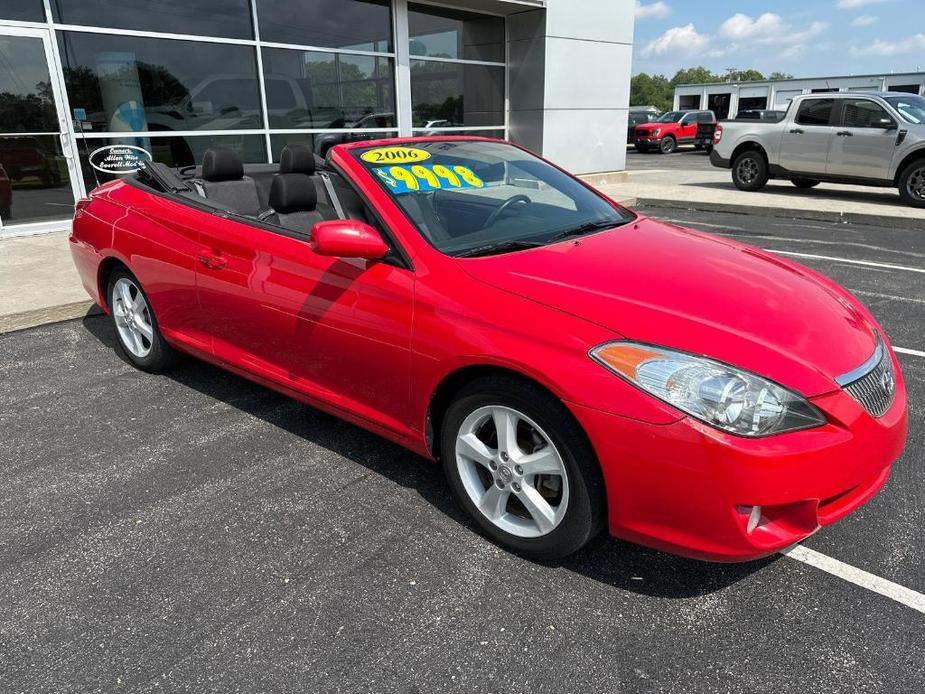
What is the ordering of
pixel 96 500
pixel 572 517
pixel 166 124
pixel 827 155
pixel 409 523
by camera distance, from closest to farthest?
pixel 572 517, pixel 409 523, pixel 96 500, pixel 166 124, pixel 827 155

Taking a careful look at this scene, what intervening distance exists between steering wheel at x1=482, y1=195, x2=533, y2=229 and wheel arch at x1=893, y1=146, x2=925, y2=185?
10405 millimetres

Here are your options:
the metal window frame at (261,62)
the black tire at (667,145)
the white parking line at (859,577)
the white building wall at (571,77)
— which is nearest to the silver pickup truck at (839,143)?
the white building wall at (571,77)

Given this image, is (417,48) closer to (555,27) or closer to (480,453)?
(555,27)

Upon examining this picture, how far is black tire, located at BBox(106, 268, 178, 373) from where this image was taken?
4.32 metres

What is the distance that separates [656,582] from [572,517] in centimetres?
42

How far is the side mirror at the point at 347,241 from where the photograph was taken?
2.76 metres

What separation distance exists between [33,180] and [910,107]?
13.3 metres

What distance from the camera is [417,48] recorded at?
41.7 feet

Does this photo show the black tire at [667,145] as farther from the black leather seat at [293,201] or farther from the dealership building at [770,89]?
the black leather seat at [293,201]

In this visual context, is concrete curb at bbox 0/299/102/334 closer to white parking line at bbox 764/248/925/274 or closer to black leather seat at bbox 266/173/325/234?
black leather seat at bbox 266/173/325/234

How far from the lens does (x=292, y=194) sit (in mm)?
3803

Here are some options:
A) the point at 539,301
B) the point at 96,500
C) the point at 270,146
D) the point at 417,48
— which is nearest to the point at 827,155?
the point at 417,48

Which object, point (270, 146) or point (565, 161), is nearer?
point (270, 146)

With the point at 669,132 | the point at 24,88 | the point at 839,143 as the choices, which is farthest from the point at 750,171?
the point at 669,132
